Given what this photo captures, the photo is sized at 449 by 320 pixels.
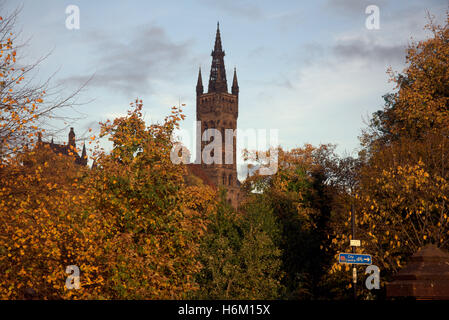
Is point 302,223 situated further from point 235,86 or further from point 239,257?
point 235,86

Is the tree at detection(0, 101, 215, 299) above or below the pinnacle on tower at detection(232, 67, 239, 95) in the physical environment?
below

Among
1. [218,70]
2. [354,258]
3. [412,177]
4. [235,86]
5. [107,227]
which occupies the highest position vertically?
[218,70]

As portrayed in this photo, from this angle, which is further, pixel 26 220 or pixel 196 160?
pixel 196 160

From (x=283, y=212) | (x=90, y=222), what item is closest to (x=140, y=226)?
(x=90, y=222)

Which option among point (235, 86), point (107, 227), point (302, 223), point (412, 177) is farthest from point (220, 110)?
point (107, 227)

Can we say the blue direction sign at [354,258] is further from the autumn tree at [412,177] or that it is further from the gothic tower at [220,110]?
the gothic tower at [220,110]

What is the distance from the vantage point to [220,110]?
160 metres

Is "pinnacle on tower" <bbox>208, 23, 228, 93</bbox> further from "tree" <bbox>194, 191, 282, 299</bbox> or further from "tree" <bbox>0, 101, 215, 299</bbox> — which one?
"tree" <bbox>0, 101, 215, 299</bbox>

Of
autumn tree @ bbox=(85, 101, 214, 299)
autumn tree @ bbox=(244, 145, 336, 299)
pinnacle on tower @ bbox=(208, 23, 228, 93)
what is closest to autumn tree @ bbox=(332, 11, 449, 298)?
autumn tree @ bbox=(244, 145, 336, 299)

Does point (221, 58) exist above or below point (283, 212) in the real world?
above

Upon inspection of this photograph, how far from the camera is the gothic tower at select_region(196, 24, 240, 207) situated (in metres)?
158
